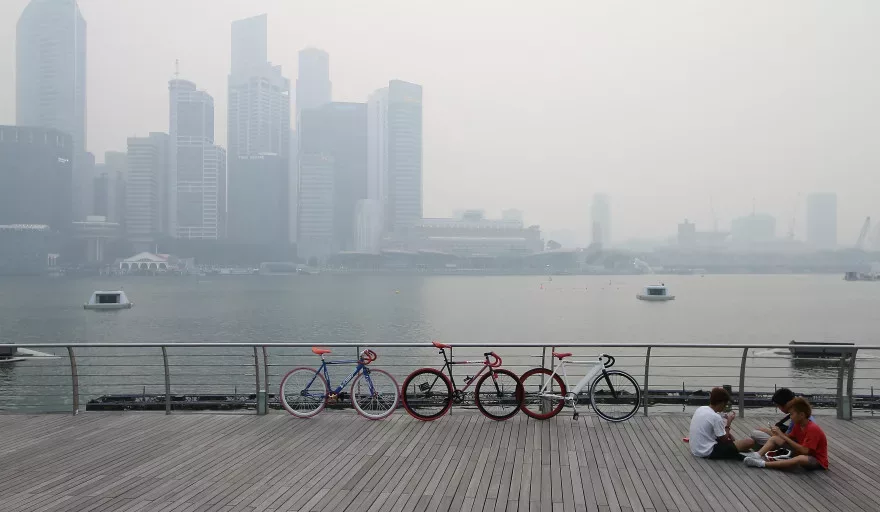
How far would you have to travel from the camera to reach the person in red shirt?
616 centimetres

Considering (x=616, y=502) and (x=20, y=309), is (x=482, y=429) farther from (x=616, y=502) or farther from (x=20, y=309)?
(x=20, y=309)

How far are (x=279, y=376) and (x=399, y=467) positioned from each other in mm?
20044

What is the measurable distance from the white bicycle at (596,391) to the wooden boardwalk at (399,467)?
17 centimetres

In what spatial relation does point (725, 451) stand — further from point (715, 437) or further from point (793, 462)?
point (793, 462)

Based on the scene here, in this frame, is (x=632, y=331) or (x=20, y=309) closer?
(x=632, y=331)

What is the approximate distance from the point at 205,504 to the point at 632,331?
58.1 m

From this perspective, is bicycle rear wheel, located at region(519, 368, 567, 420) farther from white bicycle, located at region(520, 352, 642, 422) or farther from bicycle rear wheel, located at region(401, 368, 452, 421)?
bicycle rear wheel, located at region(401, 368, 452, 421)

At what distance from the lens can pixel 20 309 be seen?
83312 mm

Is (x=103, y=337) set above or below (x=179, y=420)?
below

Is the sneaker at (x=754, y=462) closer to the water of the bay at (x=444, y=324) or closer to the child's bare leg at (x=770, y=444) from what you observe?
the child's bare leg at (x=770, y=444)

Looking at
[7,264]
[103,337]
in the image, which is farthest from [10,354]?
[7,264]

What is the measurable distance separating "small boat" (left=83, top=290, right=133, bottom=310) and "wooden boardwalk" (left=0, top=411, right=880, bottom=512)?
8604 cm

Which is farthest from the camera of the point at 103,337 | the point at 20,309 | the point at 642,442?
the point at 20,309

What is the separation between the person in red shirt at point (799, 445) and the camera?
616 centimetres
